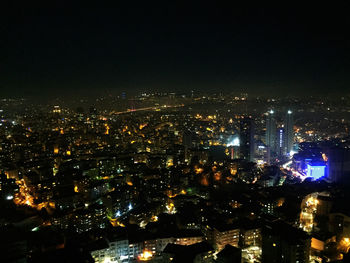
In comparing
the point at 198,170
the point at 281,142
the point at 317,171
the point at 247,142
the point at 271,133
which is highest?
the point at 271,133

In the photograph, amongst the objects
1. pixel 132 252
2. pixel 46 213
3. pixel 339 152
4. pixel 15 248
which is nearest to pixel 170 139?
pixel 339 152

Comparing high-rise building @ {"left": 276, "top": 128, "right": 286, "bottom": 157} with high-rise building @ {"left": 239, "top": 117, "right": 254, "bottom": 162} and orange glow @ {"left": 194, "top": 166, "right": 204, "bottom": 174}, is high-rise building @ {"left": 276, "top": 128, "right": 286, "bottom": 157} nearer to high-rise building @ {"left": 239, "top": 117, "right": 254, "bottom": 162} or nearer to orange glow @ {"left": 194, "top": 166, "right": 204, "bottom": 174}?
high-rise building @ {"left": 239, "top": 117, "right": 254, "bottom": 162}

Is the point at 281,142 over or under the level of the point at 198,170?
over

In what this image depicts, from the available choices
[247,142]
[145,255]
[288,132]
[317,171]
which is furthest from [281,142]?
[145,255]

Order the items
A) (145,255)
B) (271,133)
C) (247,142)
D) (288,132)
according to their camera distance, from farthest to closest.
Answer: (271,133)
(288,132)
(247,142)
(145,255)

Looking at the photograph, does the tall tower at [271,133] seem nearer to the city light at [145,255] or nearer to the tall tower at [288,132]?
the tall tower at [288,132]

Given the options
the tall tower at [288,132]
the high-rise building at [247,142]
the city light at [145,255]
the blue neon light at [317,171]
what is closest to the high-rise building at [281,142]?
the tall tower at [288,132]

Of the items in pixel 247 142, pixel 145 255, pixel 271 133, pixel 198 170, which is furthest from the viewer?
pixel 271 133

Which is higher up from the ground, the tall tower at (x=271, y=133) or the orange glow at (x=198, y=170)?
the tall tower at (x=271, y=133)

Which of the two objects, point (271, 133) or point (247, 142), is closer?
point (247, 142)

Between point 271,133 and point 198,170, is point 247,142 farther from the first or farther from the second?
point 198,170


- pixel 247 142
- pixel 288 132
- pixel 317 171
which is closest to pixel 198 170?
pixel 247 142
